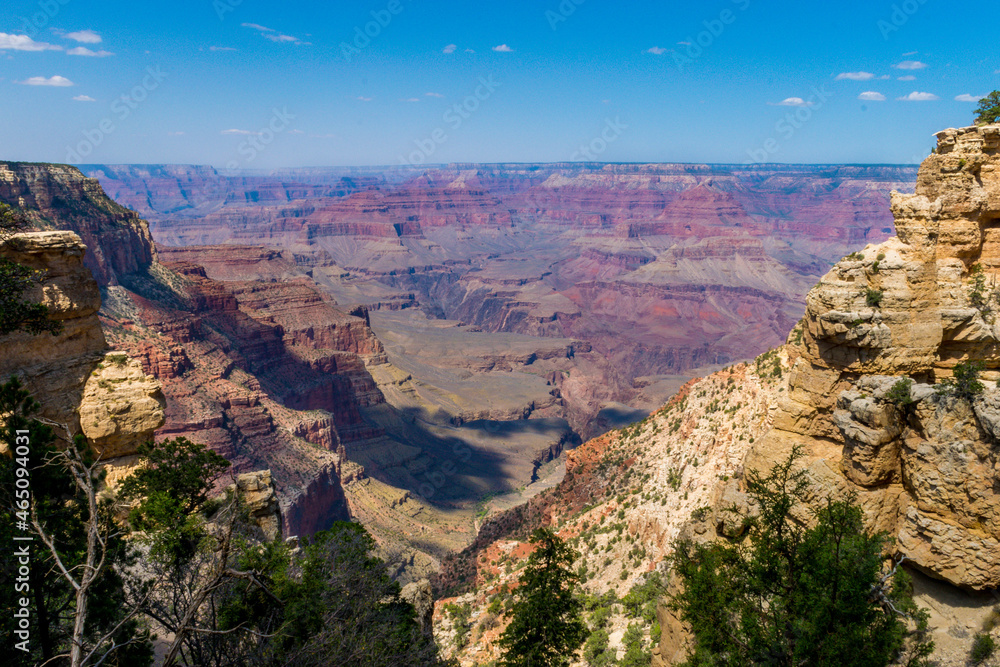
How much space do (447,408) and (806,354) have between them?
113796mm

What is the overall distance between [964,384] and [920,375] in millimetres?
1526

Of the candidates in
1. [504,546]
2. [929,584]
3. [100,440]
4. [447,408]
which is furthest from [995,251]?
[447,408]

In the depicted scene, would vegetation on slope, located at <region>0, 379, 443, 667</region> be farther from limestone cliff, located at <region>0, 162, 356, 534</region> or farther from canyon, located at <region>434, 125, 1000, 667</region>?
canyon, located at <region>434, 125, 1000, 667</region>

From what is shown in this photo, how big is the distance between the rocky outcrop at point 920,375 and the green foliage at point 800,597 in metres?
0.90

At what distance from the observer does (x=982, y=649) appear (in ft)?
34.8

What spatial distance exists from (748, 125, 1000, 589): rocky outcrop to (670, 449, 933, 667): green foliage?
2.97ft

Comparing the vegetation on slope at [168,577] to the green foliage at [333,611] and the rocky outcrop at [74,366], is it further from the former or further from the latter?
the rocky outcrop at [74,366]

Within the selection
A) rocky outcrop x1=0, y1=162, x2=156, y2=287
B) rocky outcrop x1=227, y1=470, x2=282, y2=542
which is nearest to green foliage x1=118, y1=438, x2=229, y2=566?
rocky outcrop x1=227, y1=470, x2=282, y2=542

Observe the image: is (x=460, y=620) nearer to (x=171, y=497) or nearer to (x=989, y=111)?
(x=171, y=497)

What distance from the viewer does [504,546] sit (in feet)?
113

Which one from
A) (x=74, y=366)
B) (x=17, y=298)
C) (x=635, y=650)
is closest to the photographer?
(x=17, y=298)

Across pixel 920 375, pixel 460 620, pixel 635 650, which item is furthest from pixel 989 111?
pixel 460 620

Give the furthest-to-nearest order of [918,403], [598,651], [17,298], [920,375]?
[598,651]
[17,298]
[920,375]
[918,403]

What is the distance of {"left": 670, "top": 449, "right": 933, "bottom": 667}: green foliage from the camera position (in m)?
10.5
